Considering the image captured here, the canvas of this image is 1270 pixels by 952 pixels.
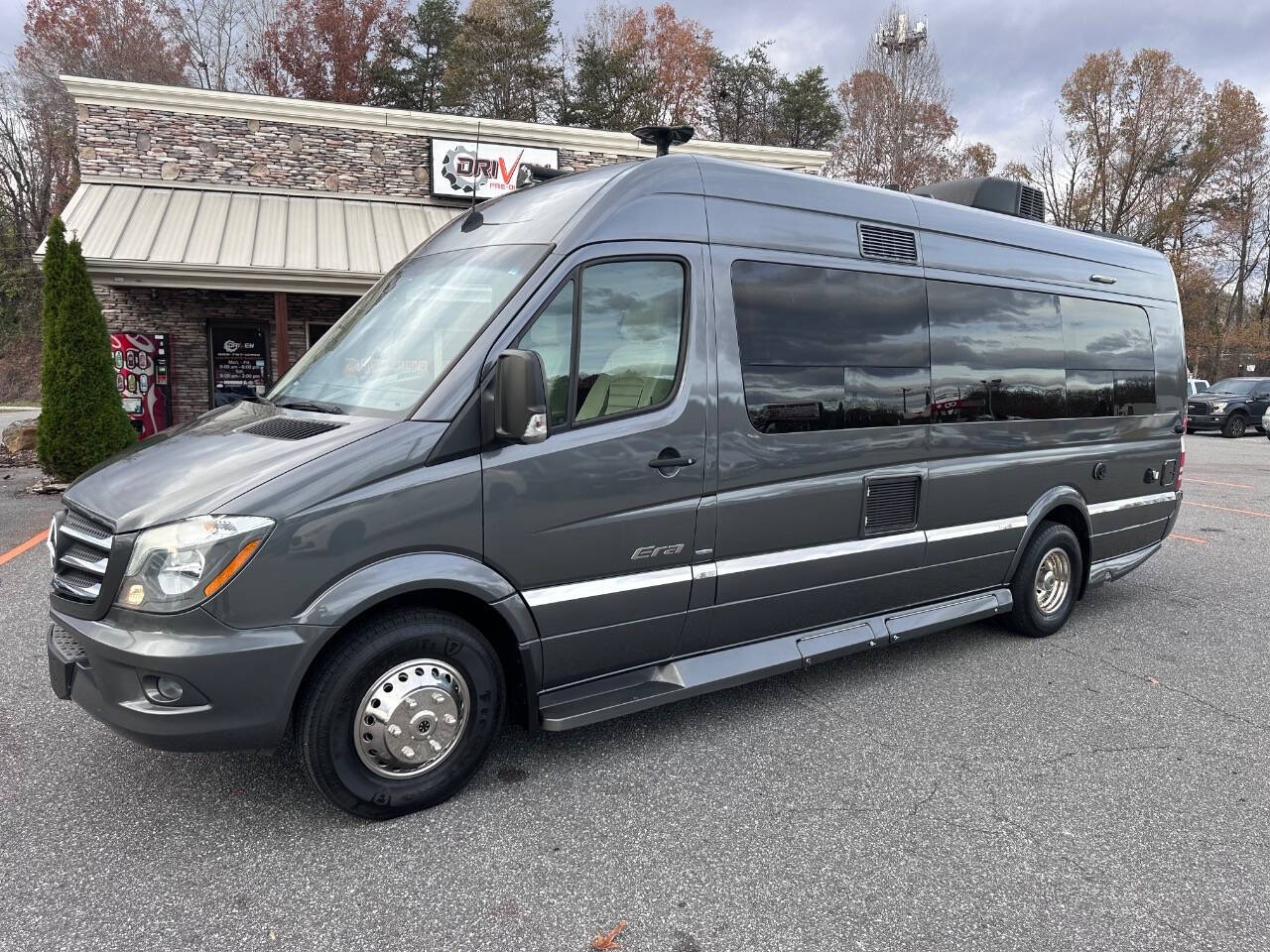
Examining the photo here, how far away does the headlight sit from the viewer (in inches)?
110

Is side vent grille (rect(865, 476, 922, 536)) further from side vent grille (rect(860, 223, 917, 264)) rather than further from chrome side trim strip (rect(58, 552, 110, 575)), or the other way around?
chrome side trim strip (rect(58, 552, 110, 575))

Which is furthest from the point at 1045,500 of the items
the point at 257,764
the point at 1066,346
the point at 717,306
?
the point at 257,764

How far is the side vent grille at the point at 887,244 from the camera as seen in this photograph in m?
4.49

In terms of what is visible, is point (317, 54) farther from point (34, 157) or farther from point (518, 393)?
point (518, 393)

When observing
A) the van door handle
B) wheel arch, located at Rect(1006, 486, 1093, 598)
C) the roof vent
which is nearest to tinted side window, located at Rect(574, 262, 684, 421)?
the van door handle

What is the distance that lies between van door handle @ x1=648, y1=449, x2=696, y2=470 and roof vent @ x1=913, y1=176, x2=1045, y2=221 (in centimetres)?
296

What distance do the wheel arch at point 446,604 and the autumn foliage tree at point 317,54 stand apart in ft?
117

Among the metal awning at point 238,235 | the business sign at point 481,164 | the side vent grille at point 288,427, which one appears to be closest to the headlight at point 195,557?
the side vent grille at point 288,427

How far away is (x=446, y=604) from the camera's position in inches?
131

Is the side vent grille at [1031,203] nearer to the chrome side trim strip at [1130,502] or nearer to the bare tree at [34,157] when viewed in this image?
the chrome side trim strip at [1130,502]

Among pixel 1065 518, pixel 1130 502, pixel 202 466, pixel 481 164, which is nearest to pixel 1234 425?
pixel 481 164

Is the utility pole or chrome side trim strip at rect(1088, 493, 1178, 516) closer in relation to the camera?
Result: chrome side trim strip at rect(1088, 493, 1178, 516)

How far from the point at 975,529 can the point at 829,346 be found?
5.16 feet

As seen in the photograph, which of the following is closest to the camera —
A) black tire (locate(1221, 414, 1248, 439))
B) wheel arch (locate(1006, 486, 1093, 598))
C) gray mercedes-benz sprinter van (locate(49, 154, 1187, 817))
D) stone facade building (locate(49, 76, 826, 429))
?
gray mercedes-benz sprinter van (locate(49, 154, 1187, 817))
